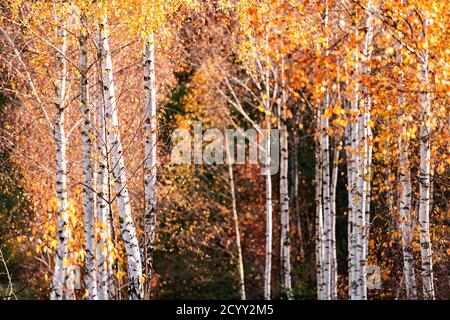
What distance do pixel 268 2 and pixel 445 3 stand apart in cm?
323

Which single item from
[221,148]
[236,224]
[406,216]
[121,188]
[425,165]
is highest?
[221,148]

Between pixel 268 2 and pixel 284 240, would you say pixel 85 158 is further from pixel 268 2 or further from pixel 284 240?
pixel 284 240

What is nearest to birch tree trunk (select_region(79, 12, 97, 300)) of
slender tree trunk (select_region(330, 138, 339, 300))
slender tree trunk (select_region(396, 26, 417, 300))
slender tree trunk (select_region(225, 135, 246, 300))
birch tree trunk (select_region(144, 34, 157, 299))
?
birch tree trunk (select_region(144, 34, 157, 299))

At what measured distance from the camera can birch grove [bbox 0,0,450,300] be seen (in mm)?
9805

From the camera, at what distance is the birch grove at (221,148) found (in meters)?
9.80

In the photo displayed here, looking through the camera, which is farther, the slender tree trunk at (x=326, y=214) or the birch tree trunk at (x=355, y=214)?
the slender tree trunk at (x=326, y=214)

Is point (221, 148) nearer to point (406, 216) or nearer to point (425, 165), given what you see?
point (406, 216)

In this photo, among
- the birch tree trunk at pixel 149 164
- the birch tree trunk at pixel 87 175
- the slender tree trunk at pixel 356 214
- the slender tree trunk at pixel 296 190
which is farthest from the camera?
the slender tree trunk at pixel 296 190

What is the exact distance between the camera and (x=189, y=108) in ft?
68.6

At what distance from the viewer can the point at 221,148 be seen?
21047mm

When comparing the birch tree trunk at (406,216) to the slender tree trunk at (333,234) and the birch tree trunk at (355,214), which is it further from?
the slender tree trunk at (333,234)

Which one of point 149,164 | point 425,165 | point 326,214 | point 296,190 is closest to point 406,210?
point 425,165

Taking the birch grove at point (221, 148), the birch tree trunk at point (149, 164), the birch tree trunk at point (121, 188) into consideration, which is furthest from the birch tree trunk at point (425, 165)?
the birch tree trunk at point (121, 188)
